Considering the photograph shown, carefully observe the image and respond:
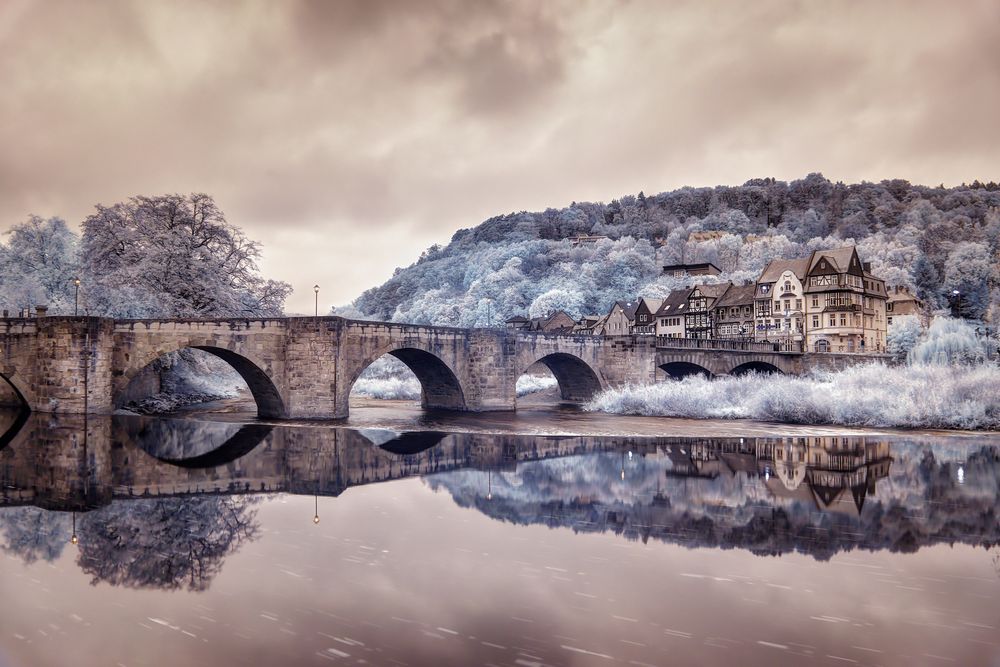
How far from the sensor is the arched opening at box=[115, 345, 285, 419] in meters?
27.2

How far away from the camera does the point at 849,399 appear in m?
28.2

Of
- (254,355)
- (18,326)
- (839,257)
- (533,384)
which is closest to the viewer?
(18,326)

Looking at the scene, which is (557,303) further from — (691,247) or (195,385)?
(195,385)

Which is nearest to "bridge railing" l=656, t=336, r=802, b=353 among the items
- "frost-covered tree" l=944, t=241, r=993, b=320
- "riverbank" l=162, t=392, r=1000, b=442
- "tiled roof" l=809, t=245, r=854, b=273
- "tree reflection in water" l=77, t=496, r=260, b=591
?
"riverbank" l=162, t=392, r=1000, b=442

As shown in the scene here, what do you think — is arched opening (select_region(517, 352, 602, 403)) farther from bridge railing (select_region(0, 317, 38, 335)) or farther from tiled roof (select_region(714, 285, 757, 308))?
tiled roof (select_region(714, 285, 757, 308))

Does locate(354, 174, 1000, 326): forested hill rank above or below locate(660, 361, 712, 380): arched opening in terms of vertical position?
above

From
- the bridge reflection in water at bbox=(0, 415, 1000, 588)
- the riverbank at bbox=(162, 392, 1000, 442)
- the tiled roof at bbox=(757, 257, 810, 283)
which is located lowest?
the riverbank at bbox=(162, 392, 1000, 442)

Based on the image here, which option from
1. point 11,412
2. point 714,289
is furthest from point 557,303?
point 11,412

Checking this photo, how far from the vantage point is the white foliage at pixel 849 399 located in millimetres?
26344

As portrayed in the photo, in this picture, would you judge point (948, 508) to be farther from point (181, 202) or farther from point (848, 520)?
point (181, 202)

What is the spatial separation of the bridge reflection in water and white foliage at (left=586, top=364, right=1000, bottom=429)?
605 cm

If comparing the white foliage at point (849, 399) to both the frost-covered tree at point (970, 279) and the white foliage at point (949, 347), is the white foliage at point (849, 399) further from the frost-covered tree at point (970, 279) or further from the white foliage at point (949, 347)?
the frost-covered tree at point (970, 279)

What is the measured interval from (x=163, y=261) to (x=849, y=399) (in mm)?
33680

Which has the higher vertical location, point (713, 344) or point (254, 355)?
point (713, 344)
